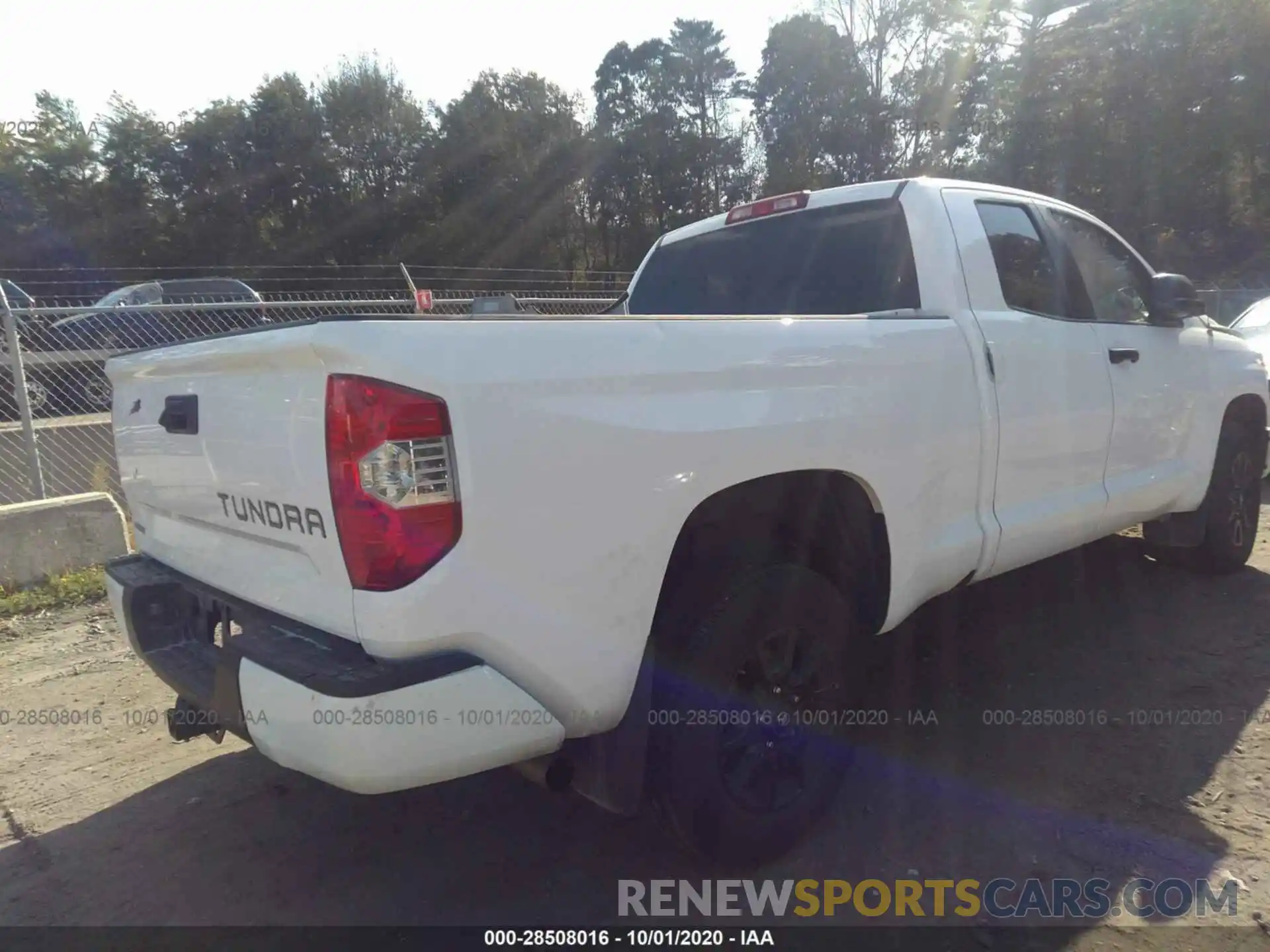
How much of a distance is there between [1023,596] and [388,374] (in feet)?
13.8

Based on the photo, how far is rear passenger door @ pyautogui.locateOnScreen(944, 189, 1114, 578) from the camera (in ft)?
10.4

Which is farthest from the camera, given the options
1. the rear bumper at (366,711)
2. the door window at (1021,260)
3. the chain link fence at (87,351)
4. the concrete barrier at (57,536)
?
the chain link fence at (87,351)

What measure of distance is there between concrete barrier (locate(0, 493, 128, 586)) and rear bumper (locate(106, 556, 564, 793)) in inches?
150

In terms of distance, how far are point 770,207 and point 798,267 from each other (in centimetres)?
39

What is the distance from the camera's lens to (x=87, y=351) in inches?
419

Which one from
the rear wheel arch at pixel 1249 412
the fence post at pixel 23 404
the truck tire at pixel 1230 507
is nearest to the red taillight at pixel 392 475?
the truck tire at pixel 1230 507

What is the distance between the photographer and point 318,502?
1938 mm

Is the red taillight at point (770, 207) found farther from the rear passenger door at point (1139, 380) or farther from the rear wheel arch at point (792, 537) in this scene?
the rear wheel arch at point (792, 537)

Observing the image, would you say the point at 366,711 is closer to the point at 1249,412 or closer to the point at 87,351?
the point at 1249,412

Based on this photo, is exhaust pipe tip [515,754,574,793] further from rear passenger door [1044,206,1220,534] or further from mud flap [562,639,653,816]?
rear passenger door [1044,206,1220,534]

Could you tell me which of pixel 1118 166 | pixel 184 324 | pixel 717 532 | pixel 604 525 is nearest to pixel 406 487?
pixel 604 525

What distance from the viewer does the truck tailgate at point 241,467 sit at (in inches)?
77.0

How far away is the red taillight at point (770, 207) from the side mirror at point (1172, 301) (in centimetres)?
171

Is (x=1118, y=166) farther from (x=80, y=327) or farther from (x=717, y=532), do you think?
(x=717, y=532)
